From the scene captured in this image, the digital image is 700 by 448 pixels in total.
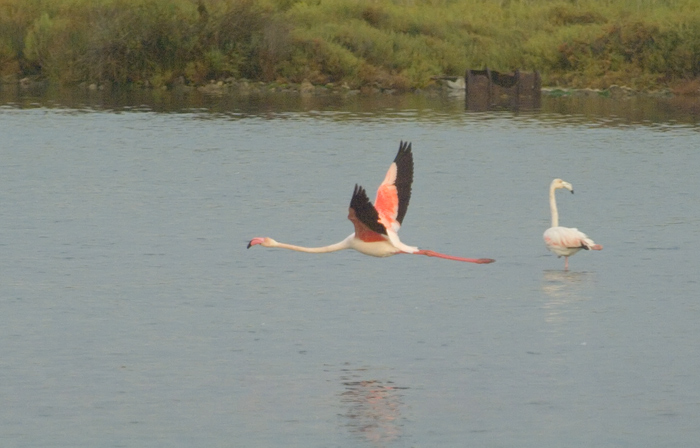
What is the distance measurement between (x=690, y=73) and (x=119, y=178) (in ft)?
70.3

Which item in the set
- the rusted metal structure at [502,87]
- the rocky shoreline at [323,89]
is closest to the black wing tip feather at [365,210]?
the rusted metal structure at [502,87]

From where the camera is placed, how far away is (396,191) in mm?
10336

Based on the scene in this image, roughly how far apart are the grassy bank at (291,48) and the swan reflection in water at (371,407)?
27196 mm

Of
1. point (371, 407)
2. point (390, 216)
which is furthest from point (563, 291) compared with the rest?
point (371, 407)

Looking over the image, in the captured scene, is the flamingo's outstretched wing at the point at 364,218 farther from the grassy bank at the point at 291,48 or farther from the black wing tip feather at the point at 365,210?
the grassy bank at the point at 291,48

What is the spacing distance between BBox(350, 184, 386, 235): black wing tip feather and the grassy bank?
25.3m

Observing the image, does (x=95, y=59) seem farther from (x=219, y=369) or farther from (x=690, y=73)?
(x=219, y=369)

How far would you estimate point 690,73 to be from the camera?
35.4 m

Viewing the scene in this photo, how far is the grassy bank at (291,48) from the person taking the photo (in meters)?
35.0

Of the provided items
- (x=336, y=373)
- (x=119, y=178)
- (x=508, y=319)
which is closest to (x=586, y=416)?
(x=336, y=373)

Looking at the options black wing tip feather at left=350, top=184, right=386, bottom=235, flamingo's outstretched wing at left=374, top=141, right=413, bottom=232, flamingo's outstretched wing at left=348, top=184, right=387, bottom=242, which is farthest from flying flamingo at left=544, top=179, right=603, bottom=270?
black wing tip feather at left=350, top=184, right=386, bottom=235

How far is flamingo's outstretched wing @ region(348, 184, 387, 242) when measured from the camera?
905cm

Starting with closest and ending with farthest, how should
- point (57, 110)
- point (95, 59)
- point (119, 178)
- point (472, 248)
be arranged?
point (472, 248) → point (119, 178) → point (57, 110) → point (95, 59)

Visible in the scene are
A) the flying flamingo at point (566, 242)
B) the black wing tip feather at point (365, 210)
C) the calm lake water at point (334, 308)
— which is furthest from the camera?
the flying flamingo at point (566, 242)
